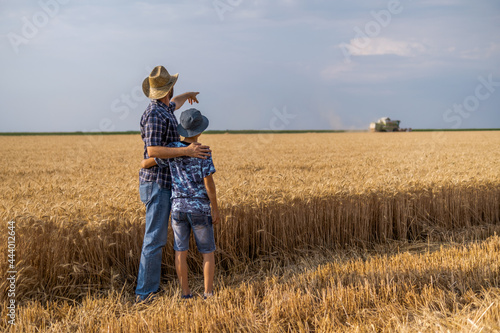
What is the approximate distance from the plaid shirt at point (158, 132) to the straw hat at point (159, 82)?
94 millimetres

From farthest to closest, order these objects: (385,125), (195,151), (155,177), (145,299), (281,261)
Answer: (385,125) < (281,261) < (145,299) < (155,177) < (195,151)

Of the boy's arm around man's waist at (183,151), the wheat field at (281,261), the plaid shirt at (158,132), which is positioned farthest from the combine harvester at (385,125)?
the boy's arm around man's waist at (183,151)

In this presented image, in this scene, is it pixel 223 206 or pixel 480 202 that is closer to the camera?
pixel 223 206

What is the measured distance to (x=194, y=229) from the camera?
4.05 m

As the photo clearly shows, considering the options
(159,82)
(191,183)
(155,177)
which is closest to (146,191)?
(155,177)

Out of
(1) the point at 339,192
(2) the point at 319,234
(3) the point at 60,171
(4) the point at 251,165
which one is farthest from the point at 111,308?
(3) the point at 60,171

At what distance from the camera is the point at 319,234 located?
632cm

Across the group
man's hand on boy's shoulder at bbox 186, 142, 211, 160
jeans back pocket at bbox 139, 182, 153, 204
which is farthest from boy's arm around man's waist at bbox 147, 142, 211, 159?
jeans back pocket at bbox 139, 182, 153, 204

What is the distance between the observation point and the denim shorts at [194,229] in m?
4.00

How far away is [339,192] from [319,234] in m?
0.74

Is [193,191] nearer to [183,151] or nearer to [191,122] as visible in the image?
[183,151]

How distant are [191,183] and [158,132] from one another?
636 millimetres

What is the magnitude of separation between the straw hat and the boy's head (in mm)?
446

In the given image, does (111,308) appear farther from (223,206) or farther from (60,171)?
(60,171)
